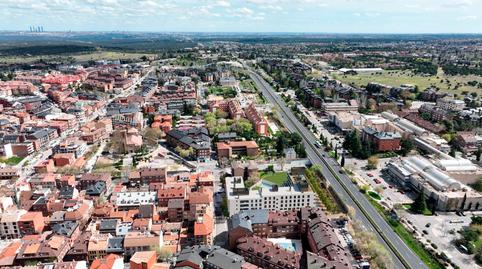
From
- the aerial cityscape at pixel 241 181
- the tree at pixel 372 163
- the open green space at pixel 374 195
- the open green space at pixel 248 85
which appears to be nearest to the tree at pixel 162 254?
the aerial cityscape at pixel 241 181

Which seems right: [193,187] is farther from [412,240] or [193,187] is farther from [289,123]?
[289,123]

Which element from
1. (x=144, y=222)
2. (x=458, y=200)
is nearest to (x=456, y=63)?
(x=458, y=200)

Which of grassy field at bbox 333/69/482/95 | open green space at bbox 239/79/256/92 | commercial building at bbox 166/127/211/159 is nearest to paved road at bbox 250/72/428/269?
commercial building at bbox 166/127/211/159

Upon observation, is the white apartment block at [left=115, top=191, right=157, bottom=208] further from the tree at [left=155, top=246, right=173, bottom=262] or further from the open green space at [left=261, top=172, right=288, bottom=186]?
the open green space at [left=261, top=172, right=288, bottom=186]

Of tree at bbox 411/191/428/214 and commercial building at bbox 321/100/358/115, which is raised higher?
commercial building at bbox 321/100/358/115

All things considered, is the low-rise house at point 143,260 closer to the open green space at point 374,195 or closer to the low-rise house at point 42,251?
the low-rise house at point 42,251

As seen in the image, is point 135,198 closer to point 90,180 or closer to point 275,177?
point 90,180
